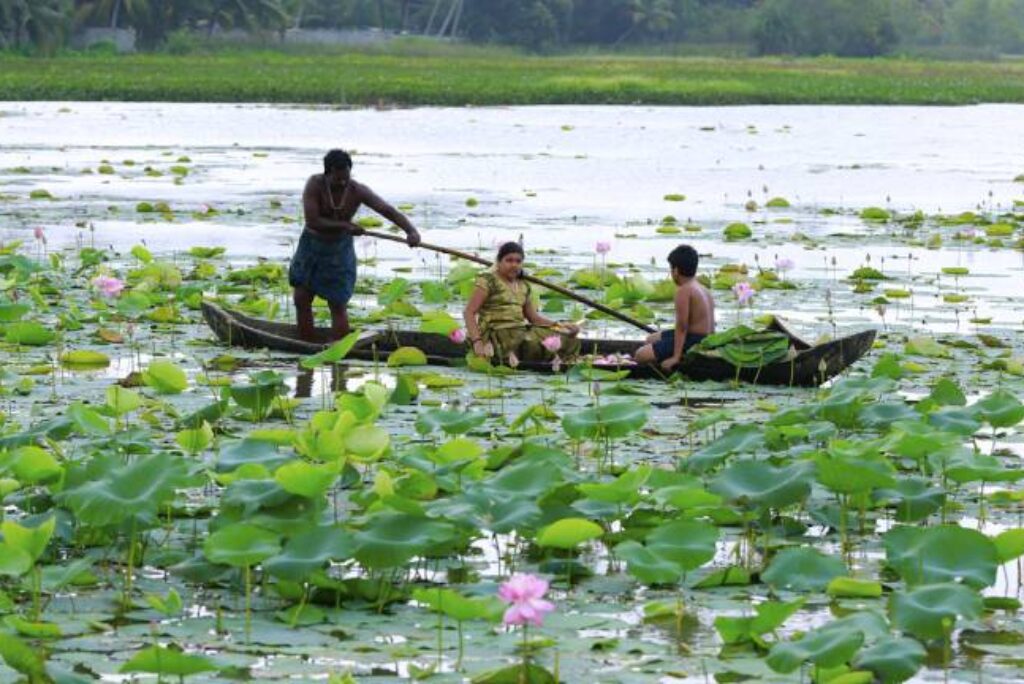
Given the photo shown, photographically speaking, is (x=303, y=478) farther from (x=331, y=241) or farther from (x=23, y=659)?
(x=331, y=241)

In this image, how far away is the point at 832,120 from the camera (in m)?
44.0

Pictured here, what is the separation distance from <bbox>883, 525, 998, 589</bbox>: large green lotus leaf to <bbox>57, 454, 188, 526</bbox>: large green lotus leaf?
73.5 inches

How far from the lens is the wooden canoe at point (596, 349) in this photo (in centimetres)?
887

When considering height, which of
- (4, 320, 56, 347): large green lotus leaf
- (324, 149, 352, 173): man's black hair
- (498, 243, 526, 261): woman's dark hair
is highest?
(324, 149, 352, 173): man's black hair

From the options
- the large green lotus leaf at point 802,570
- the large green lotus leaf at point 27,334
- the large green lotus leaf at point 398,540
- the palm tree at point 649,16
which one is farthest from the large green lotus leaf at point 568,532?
the palm tree at point 649,16

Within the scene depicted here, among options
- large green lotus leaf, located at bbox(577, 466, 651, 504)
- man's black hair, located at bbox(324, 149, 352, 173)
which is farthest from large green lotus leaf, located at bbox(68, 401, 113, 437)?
man's black hair, located at bbox(324, 149, 352, 173)

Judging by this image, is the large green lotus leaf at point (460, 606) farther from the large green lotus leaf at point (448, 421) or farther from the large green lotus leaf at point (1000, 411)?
the large green lotus leaf at point (1000, 411)

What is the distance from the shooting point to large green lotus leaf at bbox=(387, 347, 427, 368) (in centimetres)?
954

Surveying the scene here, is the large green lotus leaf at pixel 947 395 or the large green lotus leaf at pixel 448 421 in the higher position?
the large green lotus leaf at pixel 448 421

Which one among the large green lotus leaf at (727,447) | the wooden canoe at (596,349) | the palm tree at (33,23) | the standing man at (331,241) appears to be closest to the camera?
the large green lotus leaf at (727,447)

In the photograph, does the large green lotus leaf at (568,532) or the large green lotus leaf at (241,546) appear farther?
the large green lotus leaf at (568,532)

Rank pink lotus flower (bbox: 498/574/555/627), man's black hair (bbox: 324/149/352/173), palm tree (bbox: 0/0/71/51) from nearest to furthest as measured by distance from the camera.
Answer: pink lotus flower (bbox: 498/574/555/627)
man's black hair (bbox: 324/149/352/173)
palm tree (bbox: 0/0/71/51)

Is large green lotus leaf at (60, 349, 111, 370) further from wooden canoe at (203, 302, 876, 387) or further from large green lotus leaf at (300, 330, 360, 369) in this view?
large green lotus leaf at (300, 330, 360, 369)

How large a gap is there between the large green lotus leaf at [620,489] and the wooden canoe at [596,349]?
321 cm
